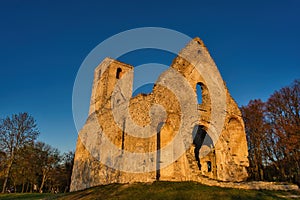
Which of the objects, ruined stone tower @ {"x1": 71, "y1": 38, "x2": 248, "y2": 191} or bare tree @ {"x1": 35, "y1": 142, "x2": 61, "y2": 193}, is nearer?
ruined stone tower @ {"x1": 71, "y1": 38, "x2": 248, "y2": 191}

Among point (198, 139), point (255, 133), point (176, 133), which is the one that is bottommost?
point (176, 133)

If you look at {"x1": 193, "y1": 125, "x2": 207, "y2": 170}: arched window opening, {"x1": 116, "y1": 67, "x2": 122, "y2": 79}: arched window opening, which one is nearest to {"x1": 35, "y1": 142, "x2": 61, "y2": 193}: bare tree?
{"x1": 116, "y1": 67, "x2": 122, "y2": 79}: arched window opening

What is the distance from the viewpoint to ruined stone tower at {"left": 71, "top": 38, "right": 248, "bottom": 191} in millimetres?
12281

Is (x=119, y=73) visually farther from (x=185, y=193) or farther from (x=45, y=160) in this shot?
(x=185, y=193)

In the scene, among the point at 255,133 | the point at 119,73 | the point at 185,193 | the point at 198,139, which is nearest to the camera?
the point at 185,193

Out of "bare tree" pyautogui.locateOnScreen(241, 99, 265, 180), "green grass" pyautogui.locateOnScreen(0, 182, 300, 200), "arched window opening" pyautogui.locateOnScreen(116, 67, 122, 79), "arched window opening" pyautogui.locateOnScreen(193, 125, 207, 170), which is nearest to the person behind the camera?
"green grass" pyautogui.locateOnScreen(0, 182, 300, 200)

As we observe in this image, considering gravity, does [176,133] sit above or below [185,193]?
above

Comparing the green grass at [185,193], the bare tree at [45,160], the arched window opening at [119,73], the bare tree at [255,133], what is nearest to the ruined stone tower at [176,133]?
the green grass at [185,193]

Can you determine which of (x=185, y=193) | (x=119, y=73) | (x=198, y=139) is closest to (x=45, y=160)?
(x=119, y=73)

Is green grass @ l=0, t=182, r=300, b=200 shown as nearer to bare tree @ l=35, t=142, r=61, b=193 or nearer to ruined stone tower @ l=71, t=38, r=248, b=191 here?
ruined stone tower @ l=71, t=38, r=248, b=191

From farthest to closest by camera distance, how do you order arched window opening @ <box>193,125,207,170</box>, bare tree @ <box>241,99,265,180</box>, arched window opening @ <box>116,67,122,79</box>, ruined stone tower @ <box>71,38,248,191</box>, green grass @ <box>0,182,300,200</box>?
arched window opening @ <box>116,67,122,79</box> < bare tree @ <box>241,99,265,180</box> < arched window opening @ <box>193,125,207,170</box> < ruined stone tower @ <box>71,38,248,191</box> < green grass @ <box>0,182,300,200</box>

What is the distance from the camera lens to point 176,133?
12406mm

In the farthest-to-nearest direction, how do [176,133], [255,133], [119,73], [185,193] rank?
[119,73]
[255,133]
[176,133]
[185,193]

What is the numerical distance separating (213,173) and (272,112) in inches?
391
